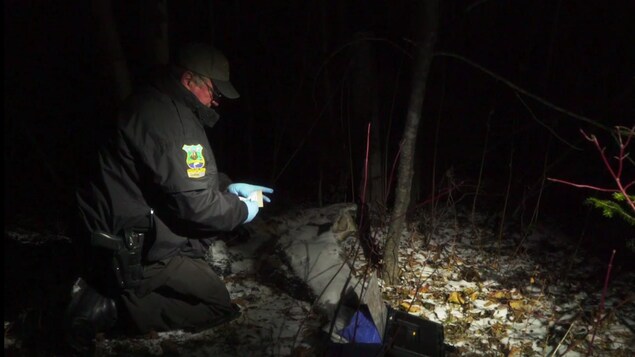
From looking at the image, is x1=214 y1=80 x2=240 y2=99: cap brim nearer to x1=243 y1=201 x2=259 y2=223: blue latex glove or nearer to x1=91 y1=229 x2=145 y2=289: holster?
x1=243 y1=201 x2=259 y2=223: blue latex glove

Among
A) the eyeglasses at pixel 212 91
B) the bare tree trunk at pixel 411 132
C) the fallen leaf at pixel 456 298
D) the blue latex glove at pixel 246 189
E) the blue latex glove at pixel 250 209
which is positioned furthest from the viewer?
the blue latex glove at pixel 246 189

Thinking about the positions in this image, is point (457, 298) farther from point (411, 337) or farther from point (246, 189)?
point (246, 189)

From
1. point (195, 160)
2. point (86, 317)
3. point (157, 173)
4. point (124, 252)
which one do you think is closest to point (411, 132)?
point (195, 160)

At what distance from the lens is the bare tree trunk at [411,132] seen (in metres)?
3.18

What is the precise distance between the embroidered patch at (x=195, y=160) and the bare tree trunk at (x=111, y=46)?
155 centimetres

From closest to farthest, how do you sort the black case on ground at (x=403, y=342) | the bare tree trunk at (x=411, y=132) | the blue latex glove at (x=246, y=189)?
the black case on ground at (x=403, y=342) → the bare tree trunk at (x=411, y=132) → the blue latex glove at (x=246, y=189)

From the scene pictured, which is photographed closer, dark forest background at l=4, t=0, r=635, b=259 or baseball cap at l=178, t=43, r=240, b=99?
baseball cap at l=178, t=43, r=240, b=99

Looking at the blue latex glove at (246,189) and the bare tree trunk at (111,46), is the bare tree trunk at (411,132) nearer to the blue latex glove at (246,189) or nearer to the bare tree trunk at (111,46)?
the blue latex glove at (246,189)

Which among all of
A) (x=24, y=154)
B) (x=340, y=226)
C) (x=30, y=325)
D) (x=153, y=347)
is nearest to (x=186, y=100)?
(x=153, y=347)

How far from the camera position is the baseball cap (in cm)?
294

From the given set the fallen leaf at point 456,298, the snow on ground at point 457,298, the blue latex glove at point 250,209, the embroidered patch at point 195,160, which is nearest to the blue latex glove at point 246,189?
the blue latex glove at point 250,209

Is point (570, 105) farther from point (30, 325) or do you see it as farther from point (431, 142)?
point (30, 325)

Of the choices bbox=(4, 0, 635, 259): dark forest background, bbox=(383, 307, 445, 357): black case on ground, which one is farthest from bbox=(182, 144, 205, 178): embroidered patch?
bbox=(4, 0, 635, 259): dark forest background

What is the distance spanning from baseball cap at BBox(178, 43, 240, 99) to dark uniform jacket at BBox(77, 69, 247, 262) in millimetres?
146
